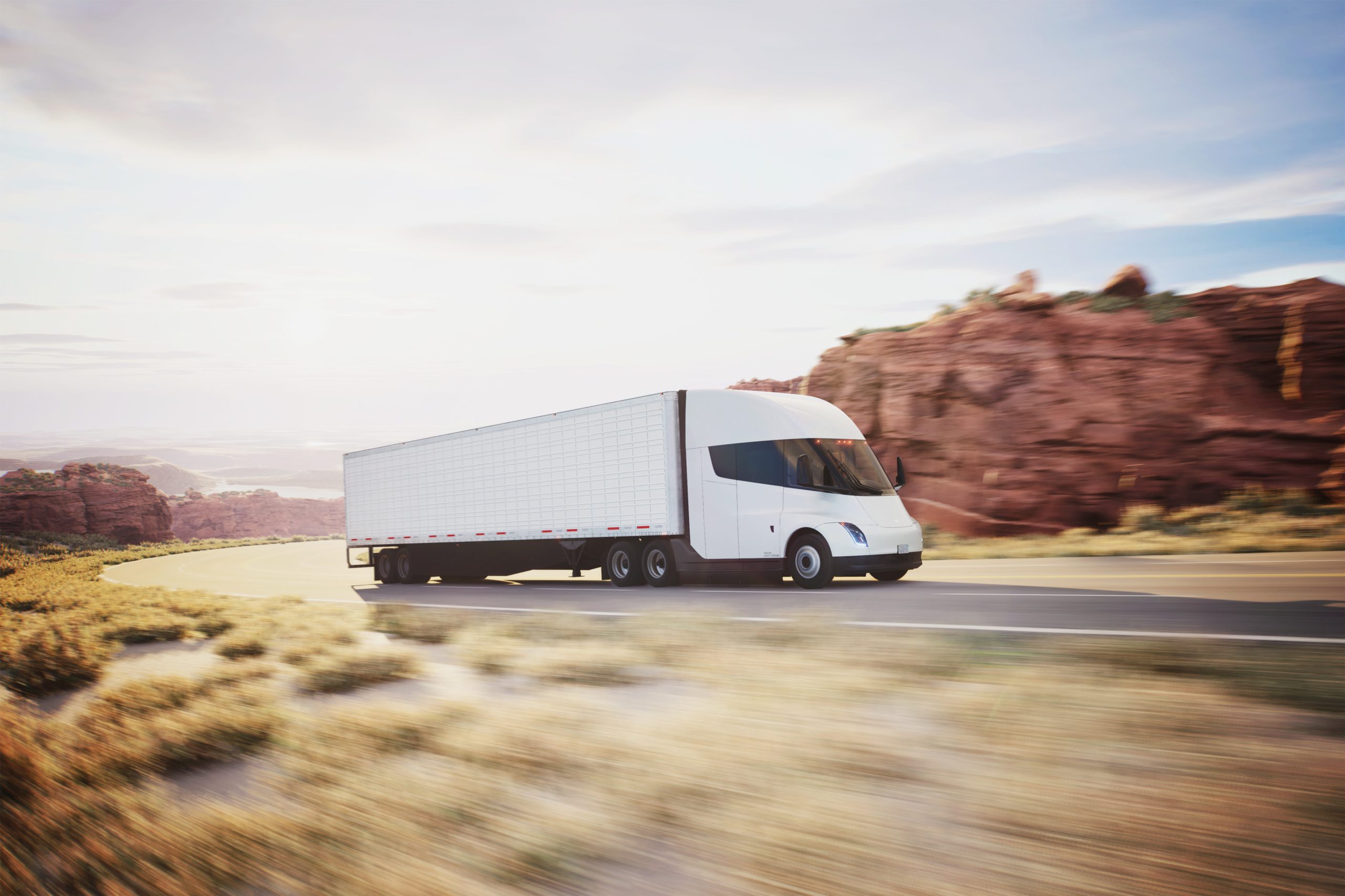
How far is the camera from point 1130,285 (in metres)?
31.7

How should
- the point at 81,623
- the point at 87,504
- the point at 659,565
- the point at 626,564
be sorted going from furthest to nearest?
1. the point at 87,504
2. the point at 626,564
3. the point at 659,565
4. the point at 81,623

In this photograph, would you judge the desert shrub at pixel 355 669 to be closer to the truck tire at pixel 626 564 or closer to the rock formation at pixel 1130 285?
the truck tire at pixel 626 564

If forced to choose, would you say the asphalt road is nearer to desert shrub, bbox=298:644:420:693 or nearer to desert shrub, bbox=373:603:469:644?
desert shrub, bbox=373:603:469:644

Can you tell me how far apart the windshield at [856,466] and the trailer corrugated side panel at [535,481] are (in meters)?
2.94

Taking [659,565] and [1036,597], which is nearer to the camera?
[1036,597]

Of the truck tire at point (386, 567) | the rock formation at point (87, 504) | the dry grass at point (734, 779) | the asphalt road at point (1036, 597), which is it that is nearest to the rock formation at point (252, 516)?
the rock formation at point (87, 504)

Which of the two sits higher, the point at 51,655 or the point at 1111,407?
the point at 1111,407

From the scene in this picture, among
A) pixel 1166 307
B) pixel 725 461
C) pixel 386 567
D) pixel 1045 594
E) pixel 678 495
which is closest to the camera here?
pixel 1045 594

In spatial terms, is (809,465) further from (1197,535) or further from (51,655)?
(1197,535)

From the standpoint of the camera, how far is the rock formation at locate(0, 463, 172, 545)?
310 feet

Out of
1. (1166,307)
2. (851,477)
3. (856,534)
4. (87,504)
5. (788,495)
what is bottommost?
(856,534)

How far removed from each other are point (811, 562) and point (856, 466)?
1856 millimetres

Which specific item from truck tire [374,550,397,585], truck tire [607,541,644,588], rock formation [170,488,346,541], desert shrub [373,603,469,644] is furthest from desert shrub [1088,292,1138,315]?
rock formation [170,488,346,541]

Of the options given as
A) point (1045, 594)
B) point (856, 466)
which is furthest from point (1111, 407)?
point (1045, 594)
